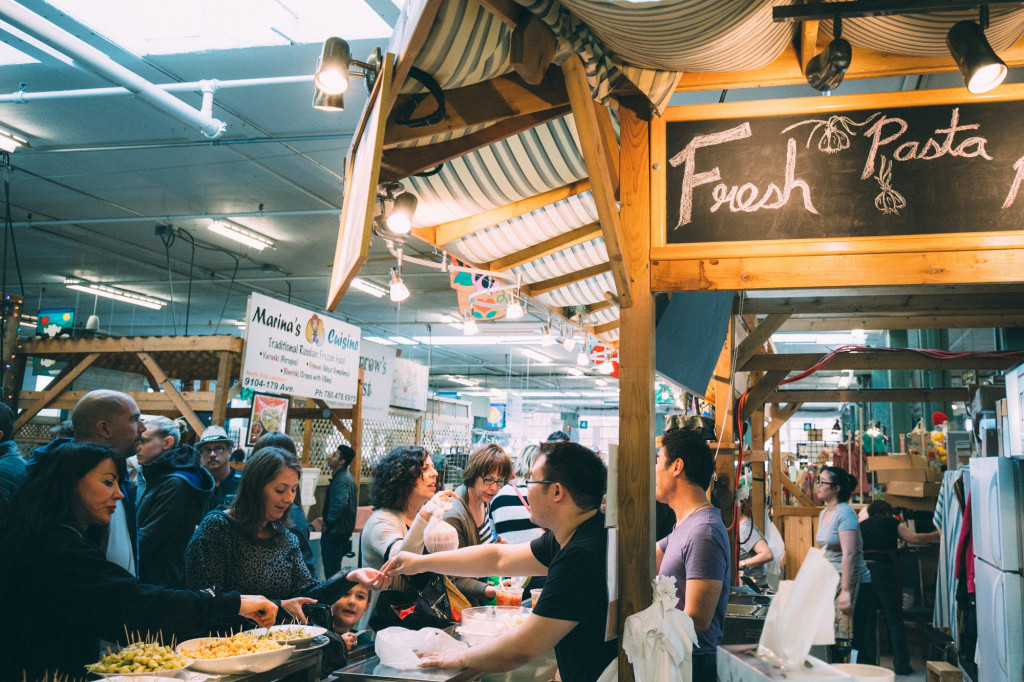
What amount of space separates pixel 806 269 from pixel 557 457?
3.71ft

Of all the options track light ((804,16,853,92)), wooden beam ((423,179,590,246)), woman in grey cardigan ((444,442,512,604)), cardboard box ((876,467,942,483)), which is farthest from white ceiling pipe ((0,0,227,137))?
cardboard box ((876,467,942,483))

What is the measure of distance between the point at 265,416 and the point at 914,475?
7803mm

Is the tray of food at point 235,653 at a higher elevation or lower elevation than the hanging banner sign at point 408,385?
lower

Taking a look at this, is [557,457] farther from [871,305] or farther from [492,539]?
[871,305]

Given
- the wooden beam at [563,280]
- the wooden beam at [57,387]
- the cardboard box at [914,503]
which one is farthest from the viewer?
the cardboard box at [914,503]

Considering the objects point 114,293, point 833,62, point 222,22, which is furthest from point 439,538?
point 114,293

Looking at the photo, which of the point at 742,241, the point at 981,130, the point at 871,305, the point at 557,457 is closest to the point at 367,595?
the point at 557,457

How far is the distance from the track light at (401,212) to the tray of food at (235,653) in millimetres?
1650

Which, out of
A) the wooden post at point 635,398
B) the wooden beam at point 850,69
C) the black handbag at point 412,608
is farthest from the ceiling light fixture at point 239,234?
the wooden beam at point 850,69

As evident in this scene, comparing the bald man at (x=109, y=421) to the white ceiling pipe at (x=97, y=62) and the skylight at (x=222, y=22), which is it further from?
the skylight at (x=222, y=22)

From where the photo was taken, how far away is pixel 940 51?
2605mm

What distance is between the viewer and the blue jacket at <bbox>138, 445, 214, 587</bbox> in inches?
161

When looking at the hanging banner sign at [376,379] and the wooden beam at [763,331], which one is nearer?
the wooden beam at [763,331]

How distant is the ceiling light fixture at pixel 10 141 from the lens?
7855mm
